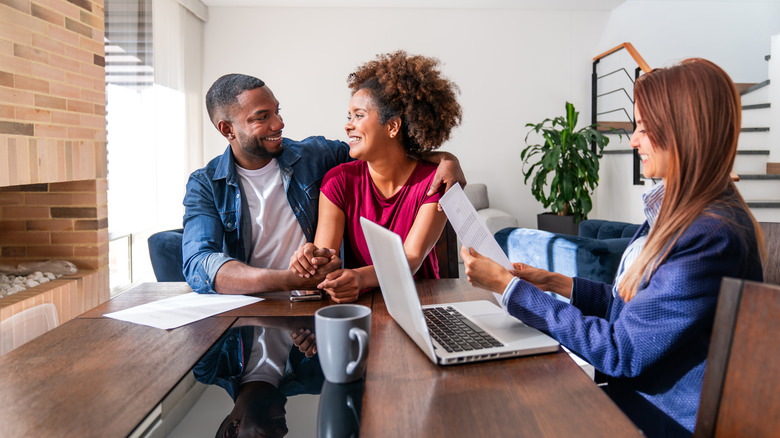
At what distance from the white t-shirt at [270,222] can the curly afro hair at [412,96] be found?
1.40 feet

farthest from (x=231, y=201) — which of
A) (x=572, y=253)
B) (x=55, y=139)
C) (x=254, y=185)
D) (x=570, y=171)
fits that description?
(x=570, y=171)

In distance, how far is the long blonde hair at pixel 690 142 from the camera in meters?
0.81

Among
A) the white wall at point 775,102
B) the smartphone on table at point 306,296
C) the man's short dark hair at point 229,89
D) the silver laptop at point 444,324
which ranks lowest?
the smartphone on table at point 306,296

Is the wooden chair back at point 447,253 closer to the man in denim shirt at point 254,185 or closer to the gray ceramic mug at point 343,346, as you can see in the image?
the man in denim shirt at point 254,185

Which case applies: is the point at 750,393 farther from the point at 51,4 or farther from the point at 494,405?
the point at 51,4

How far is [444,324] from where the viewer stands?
994 mm

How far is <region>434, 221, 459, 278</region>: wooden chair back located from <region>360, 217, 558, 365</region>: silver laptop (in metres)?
0.67

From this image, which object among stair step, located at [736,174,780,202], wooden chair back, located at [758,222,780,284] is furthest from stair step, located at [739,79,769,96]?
wooden chair back, located at [758,222,780,284]

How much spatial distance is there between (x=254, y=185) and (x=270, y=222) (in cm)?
14

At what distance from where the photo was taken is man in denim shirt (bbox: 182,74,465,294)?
1686mm

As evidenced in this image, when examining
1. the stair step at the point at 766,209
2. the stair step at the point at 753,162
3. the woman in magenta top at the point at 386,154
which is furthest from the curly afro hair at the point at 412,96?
the stair step at the point at 753,162

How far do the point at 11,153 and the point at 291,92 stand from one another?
4.19 metres

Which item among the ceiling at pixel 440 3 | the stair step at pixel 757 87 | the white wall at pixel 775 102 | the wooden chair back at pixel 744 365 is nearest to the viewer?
the wooden chair back at pixel 744 365

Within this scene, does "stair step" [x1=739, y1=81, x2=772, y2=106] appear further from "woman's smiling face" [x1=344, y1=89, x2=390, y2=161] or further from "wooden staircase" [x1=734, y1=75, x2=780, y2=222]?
"woman's smiling face" [x1=344, y1=89, x2=390, y2=161]
